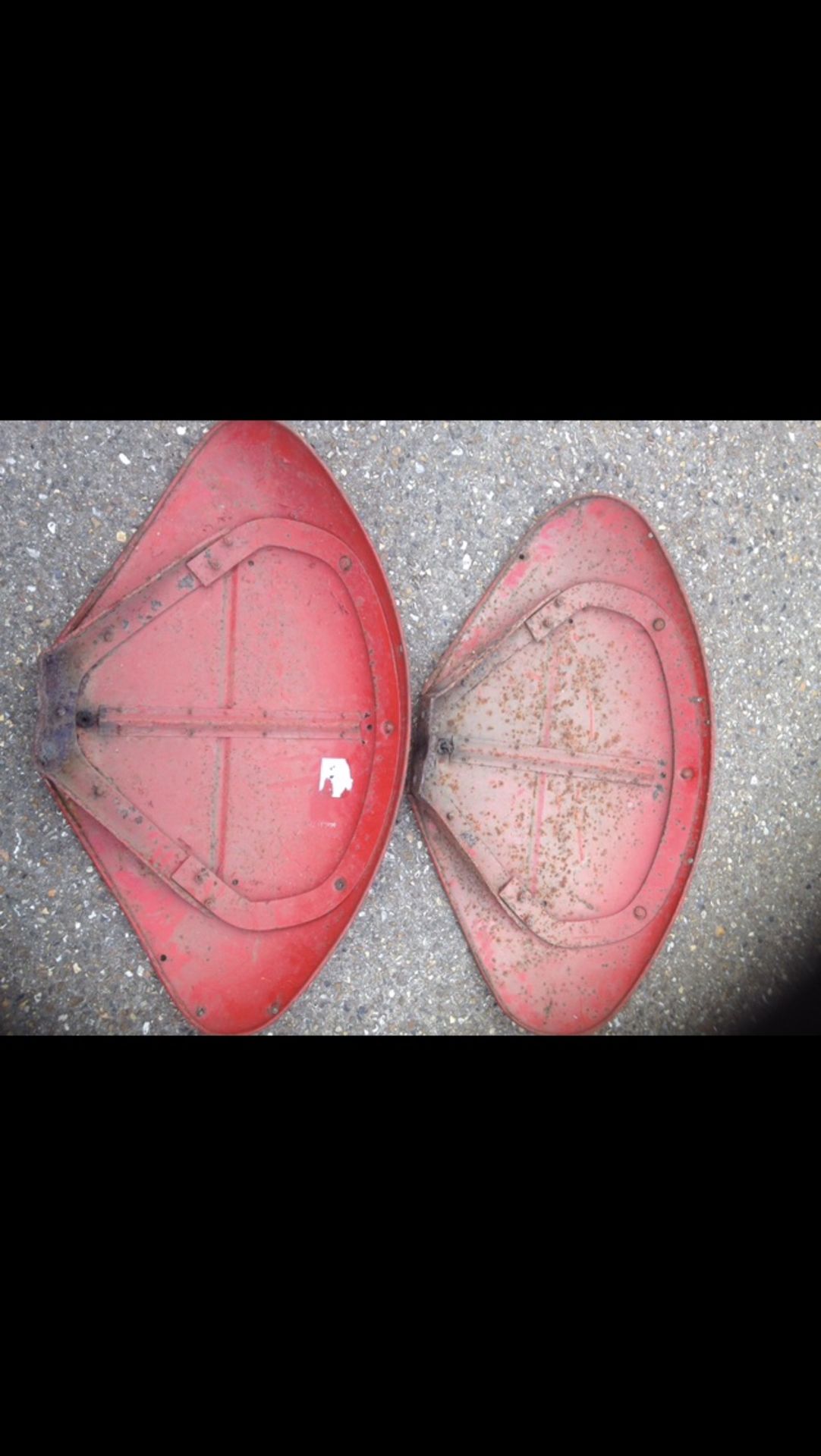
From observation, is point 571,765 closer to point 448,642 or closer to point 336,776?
point 448,642

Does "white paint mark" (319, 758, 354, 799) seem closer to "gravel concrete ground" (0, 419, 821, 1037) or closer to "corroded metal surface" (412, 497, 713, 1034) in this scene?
"corroded metal surface" (412, 497, 713, 1034)

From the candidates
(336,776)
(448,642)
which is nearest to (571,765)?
(448,642)

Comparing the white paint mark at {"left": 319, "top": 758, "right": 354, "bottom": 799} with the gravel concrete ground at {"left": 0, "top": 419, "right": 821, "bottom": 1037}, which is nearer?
the white paint mark at {"left": 319, "top": 758, "right": 354, "bottom": 799}

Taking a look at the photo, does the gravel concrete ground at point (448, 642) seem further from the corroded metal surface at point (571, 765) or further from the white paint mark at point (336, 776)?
the white paint mark at point (336, 776)

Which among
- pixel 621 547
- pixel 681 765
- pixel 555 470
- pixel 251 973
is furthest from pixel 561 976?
pixel 555 470

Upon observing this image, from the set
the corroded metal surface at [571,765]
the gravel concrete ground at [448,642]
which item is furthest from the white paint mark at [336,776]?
the gravel concrete ground at [448,642]

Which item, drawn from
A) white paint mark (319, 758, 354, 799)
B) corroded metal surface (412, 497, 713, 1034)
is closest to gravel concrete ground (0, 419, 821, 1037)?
corroded metal surface (412, 497, 713, 1034)
